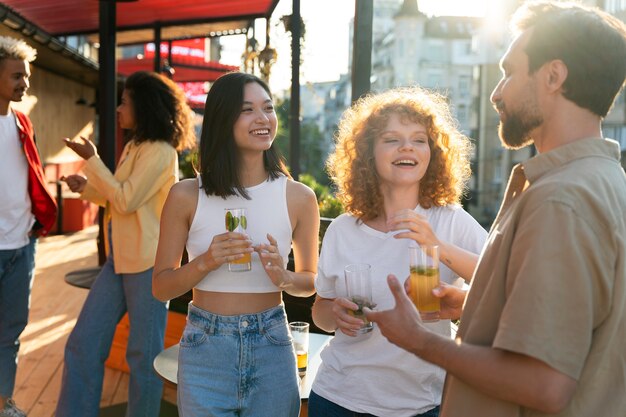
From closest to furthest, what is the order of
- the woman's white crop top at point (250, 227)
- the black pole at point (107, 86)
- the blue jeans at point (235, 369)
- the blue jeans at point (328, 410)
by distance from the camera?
the blue jeans at point (328, 410)
the blue jeans at point (235, 369)
the woman's white crop top at point (250, 227)
the black pole at point (107, 86)

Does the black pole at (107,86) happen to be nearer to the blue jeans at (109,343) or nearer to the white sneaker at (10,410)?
the white sneaker at (10,410)

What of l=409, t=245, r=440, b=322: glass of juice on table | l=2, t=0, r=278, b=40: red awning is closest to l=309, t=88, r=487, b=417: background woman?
l=409, t=245, r=440, b=322: glass of juice on table

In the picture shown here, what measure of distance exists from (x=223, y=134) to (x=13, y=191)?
5.77 feet

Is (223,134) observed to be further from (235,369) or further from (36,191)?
(36,191)

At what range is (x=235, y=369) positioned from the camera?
187 centimetres

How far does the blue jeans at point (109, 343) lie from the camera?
119 inches

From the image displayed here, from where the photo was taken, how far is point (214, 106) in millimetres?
2074

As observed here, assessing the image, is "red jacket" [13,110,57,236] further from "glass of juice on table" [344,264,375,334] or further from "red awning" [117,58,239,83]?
"red awning" [117,58,239,83]

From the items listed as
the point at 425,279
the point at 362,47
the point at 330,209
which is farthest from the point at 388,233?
the point at 330,209

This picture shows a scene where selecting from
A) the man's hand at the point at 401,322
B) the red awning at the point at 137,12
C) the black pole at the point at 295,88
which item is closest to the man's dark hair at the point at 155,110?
the man's hand at the point at 401,322

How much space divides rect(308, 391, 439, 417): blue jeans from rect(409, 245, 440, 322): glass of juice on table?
34 centimetres

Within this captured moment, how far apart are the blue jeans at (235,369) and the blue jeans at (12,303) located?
182 cm

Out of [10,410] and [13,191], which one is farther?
[10,410]

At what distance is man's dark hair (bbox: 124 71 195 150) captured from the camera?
312cm
